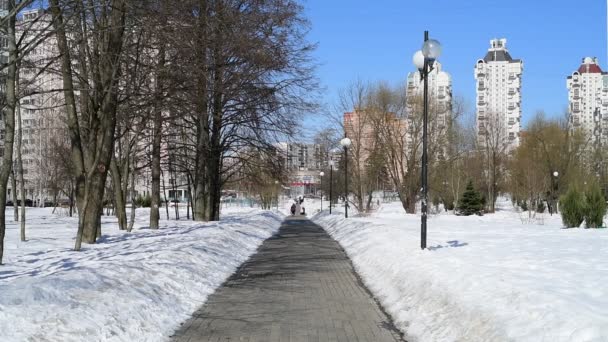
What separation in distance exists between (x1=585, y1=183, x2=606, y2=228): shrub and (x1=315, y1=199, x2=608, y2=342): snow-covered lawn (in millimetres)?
9763

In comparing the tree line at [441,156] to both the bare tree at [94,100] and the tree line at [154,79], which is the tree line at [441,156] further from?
the bare tree at [94,100]

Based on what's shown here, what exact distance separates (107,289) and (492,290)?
5.13 metres

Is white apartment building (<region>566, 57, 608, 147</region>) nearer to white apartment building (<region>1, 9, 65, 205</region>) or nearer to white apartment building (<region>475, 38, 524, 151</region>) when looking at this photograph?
white apartment building (<region>475, 38, 524, 151</region>)

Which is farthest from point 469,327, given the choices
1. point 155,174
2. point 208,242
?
point 155,174

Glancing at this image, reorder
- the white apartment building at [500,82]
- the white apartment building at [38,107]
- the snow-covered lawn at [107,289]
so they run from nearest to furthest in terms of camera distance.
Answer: the snow-covered lawn at [107,289]
the white apartment building at [38,107]
the white apartment building at [500,82]

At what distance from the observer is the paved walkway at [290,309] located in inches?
292

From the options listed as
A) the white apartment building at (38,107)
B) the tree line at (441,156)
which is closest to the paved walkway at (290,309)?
the white apartment building at (38,107)

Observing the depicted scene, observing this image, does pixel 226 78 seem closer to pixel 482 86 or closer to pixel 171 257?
pixel 171 257

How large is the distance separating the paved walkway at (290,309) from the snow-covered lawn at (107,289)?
42cm

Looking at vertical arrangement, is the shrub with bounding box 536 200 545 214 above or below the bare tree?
below

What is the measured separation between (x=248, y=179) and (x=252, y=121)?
584 centimetres

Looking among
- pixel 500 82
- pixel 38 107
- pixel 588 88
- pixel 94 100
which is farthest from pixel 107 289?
pixel 588 88

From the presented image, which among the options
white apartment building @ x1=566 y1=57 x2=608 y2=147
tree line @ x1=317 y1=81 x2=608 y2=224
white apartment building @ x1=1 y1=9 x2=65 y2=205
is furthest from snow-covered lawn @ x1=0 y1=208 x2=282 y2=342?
white apartment building @ x1=566 y1=57 x2=608 y2=147

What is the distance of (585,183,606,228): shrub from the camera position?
2386 centimetres
